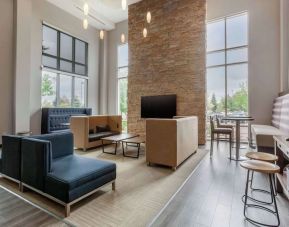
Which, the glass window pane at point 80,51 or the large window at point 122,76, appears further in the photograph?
the large window at point 122,76

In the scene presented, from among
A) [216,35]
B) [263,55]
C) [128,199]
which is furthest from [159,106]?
[128,199]

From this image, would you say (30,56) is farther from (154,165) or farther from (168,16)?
(154,165)

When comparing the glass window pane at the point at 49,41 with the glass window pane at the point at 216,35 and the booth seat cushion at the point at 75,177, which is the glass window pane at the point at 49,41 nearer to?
the booth seat cushion at the point at 75,177

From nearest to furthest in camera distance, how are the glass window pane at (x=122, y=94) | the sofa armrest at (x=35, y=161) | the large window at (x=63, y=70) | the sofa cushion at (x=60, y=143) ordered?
1. the sofa armrest at (x=35, y=161)
2. the sofa cushion at (x=60, y=143)
3. the large window at (x=63, y=70)
4. the glass window pane at (x=122, y=94)

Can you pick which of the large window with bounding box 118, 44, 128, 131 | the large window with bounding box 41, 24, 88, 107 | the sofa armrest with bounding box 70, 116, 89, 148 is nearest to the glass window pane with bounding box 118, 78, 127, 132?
the large window with bounding box 118, 44, 128, 131

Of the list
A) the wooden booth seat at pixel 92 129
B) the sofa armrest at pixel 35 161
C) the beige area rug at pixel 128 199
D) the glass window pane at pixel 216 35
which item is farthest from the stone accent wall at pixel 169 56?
the sofa armrest at pixel 35 161

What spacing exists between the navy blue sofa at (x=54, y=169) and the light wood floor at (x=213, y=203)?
88 centimetres

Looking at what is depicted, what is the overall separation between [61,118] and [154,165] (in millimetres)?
4407

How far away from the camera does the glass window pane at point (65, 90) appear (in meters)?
7.05

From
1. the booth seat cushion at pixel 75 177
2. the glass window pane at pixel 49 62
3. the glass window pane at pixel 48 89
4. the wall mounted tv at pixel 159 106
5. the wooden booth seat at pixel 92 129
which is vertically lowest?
the booth seat cushion at pixel 75 177

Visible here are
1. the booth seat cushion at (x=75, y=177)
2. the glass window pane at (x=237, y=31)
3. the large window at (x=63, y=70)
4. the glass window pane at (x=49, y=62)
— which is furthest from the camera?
the large window at (x=63, y=70)

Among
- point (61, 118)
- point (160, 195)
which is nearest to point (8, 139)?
point (160, 195)

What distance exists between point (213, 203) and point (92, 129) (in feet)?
13.1

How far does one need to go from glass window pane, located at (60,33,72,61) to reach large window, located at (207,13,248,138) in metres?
5.52
